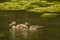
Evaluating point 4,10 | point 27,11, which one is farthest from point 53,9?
point 4,10

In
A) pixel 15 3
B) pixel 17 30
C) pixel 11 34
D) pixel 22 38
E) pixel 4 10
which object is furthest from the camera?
pixel 15 3

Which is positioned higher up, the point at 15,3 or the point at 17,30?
the point at 15,3

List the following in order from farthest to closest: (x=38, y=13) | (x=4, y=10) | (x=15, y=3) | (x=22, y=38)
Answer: (x=15, y=3) → (x=4, y=10) → (x=38, y=13) → (x=22, y=38)

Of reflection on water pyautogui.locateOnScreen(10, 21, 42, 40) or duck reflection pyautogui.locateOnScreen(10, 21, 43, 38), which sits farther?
duck reflection pyautogui.locateOnScreen(10, 21, 43, 38)

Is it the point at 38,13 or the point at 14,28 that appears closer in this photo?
the point at 14,28

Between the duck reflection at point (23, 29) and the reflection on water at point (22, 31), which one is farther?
the duck reflection at point (23, 29)

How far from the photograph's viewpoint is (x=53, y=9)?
30.8 m

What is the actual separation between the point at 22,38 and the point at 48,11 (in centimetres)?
1304

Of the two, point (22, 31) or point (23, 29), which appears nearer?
point (22, 31)

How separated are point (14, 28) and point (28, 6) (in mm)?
12380

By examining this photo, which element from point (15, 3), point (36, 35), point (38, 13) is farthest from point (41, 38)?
point (15, 3)

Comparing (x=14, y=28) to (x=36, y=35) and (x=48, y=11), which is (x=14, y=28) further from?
(x=48, y=11)

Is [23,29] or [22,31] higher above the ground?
[23,29]

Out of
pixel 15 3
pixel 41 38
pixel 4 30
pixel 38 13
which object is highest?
pixel 15 3
